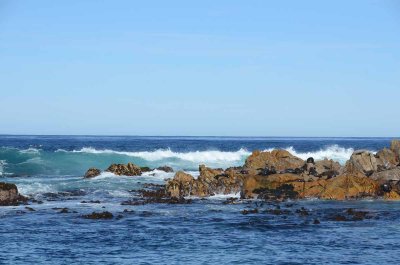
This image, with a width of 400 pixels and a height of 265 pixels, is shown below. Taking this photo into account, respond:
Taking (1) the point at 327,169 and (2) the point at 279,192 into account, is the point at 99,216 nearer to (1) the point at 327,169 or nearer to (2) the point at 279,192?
(2) the point at 279,192

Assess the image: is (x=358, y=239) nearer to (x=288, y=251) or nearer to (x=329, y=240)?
(x=329, y=240)

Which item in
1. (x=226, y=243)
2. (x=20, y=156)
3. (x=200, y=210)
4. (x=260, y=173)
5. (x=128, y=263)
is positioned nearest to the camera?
(x=128, y=263)

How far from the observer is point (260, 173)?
5422 centimetres

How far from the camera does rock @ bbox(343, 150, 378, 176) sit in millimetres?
55312

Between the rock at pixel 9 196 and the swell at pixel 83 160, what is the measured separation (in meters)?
31.2

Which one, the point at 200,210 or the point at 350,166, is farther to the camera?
the point at 350,166

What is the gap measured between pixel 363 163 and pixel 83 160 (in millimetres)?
52826

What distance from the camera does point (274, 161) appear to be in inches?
2361

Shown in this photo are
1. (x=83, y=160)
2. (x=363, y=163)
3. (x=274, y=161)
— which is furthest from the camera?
(x=83, y=160)

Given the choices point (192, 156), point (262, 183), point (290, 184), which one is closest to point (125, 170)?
point (262, 183)

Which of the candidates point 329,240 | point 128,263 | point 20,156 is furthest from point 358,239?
point 20,156

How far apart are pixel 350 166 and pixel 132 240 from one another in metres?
28.8

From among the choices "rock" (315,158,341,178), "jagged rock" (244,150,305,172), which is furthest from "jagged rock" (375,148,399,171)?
"jagged rock" (244,150,305,172)

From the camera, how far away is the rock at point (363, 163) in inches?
2178
